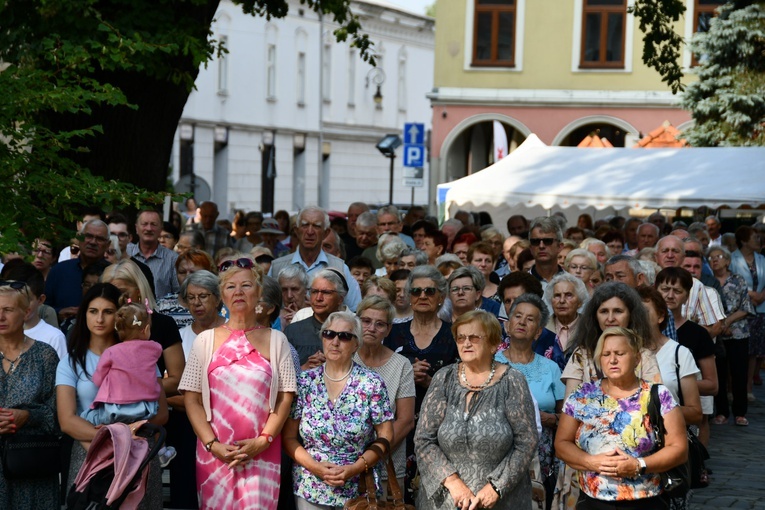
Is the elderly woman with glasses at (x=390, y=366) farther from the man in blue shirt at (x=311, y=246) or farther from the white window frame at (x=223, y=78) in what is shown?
the white window frame at (x=223, y=78)

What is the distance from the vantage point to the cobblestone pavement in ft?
35.2

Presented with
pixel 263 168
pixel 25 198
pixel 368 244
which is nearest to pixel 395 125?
pixel 263 168

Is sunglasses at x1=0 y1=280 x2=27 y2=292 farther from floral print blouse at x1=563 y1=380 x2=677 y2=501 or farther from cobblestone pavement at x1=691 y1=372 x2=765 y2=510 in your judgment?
cobblestone pavement at x1=691 y1=372 x2=765 y2=510

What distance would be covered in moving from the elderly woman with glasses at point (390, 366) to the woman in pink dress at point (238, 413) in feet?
2.02

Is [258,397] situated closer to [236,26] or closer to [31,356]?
[31,356]

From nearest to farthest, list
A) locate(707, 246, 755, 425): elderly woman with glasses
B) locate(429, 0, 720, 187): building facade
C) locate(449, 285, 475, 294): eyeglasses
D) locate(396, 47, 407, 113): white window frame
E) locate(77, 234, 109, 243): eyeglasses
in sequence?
locate(449, 285, 475, 294): eyeglasses, locate(77, 234, 109, 243): eyeglasses, locate(707, 246, 755, 425): elderly woman with glasses, locate(429, 0, 720, 187): building facade, locate(396, 47, 407, 113): white window frame

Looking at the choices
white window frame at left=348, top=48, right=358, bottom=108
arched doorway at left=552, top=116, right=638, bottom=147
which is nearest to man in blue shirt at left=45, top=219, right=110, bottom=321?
arched doorway at left=552, top=116, right=638, bottom=147

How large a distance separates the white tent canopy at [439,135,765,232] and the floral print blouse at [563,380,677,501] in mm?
12212

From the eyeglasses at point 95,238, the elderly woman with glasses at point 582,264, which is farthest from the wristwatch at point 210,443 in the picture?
the elderly woman with glasses at point 582,264

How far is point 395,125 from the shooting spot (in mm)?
62219

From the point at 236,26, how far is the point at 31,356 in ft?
142

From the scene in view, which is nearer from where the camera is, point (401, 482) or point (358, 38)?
point (401, 482)

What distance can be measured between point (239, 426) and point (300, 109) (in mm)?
47555

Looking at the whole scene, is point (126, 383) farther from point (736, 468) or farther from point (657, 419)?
point (736, 468)
